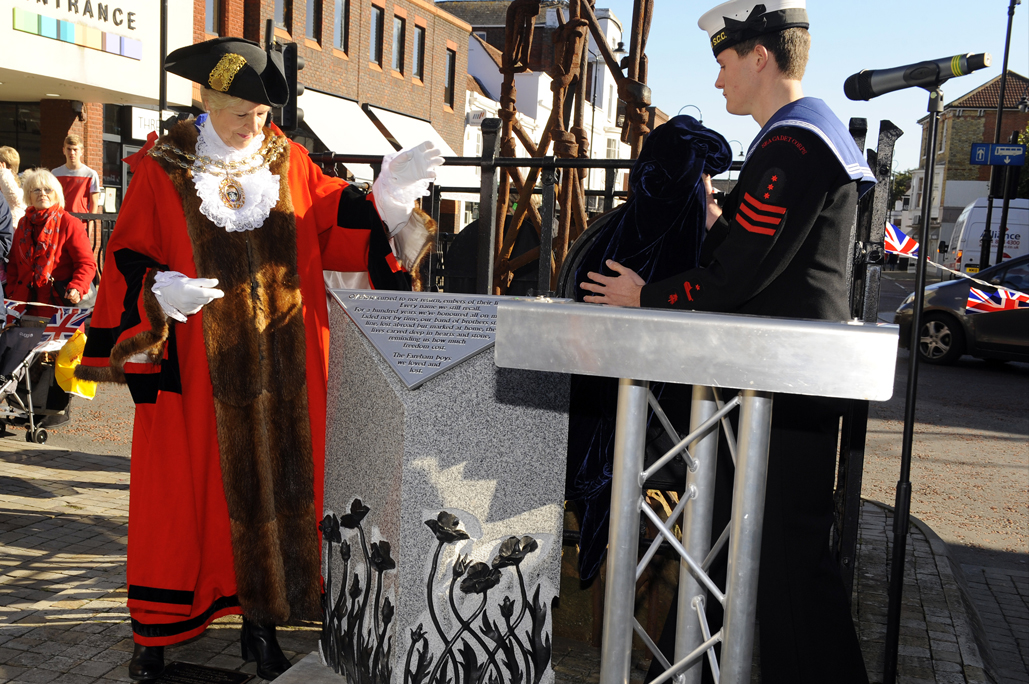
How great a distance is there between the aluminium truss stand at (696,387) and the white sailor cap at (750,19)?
0.99m

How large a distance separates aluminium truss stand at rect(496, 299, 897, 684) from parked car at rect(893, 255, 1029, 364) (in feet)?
35.8

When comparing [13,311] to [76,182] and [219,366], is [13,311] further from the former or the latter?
[76,182]

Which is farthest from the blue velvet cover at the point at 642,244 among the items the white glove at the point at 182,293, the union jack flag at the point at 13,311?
the union jack flag at the point at 13,311

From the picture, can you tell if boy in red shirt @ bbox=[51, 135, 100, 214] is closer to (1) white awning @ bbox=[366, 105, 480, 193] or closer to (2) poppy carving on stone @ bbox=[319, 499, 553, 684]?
(2) poppy carving on stone @ bbox=[319, 499, 553, 684]

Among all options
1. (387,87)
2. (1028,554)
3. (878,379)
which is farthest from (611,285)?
(387,87)

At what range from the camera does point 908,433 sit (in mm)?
3100

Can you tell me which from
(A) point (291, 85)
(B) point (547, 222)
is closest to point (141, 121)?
(A) point (291, 85)

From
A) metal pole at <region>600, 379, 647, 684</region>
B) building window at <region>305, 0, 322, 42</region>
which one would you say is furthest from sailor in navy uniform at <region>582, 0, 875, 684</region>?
building window at <region>305, 0, 322, 42</region>

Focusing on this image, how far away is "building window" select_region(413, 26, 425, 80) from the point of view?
28.2 m

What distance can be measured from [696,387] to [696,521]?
276 mm

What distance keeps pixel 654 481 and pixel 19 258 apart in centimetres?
555

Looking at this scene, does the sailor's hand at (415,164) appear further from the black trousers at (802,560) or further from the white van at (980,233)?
the white van at (980,233)

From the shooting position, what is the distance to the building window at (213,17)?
18.5 metres

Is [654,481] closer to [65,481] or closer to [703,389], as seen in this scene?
[703,389]
